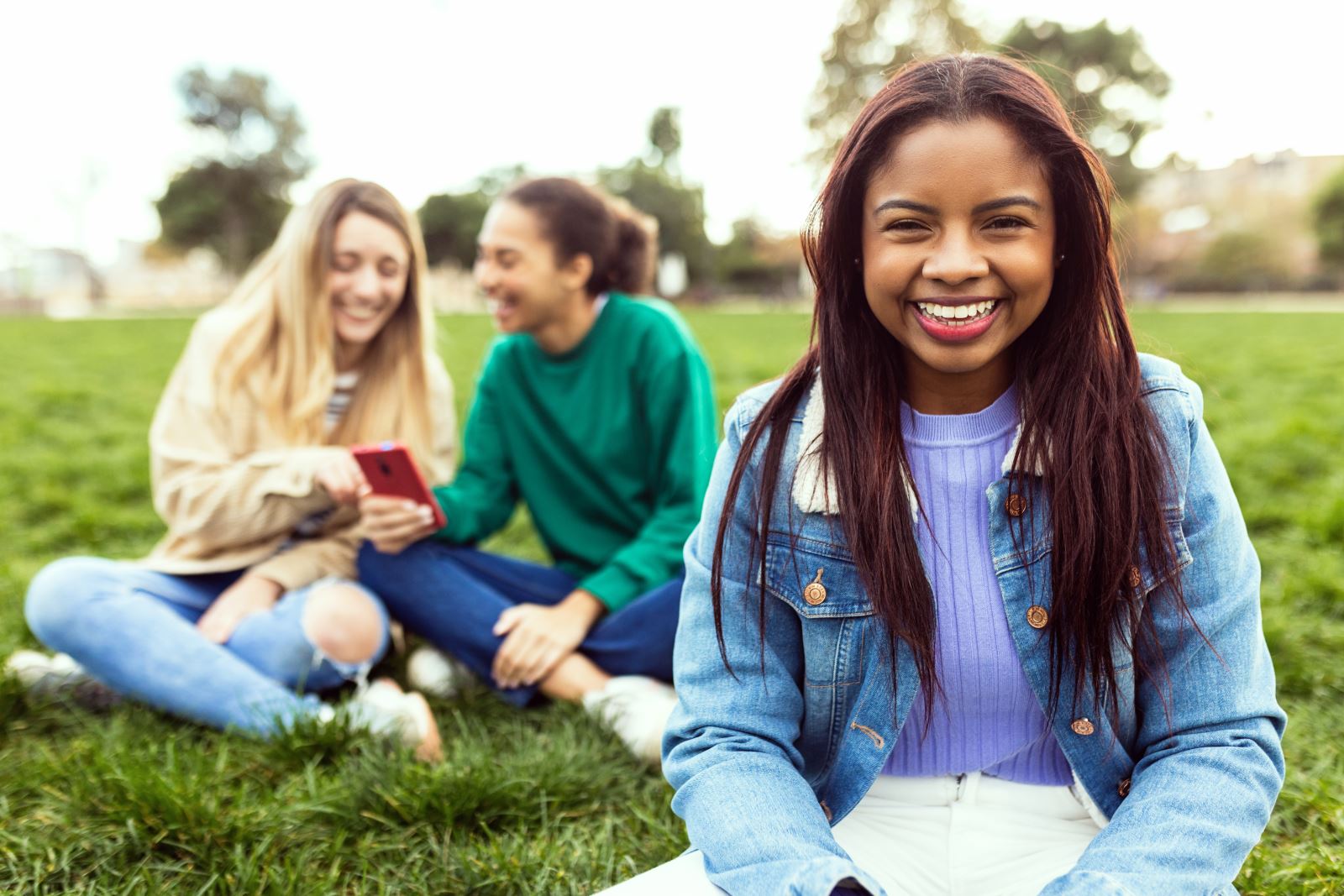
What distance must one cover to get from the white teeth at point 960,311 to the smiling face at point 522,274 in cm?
175

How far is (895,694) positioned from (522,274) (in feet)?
6.22

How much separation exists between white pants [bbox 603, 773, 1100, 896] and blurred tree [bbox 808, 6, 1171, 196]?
89.0 feet

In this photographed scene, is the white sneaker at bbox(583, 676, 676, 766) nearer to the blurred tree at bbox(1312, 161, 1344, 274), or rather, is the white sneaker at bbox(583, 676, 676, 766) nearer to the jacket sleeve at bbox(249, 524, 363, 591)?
the jacket sleeve at bbox(249, 524, 363, 591)

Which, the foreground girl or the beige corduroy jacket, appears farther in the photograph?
the beige corduroy jacket

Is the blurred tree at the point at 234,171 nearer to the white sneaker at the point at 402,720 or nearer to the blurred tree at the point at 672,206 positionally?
the blurred tree at the point at 672,206

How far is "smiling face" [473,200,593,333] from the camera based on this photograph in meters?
3.02

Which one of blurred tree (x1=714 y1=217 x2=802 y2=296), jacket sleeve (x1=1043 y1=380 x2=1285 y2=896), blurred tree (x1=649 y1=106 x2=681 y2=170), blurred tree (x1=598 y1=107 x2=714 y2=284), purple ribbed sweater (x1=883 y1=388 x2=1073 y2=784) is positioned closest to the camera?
jacket sleeve (x1=1043 y1=380 x2=1285 y2=896)

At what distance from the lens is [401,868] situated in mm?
1977

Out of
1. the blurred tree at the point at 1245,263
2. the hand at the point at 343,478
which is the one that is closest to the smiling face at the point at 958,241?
the hand at the point at 343,478

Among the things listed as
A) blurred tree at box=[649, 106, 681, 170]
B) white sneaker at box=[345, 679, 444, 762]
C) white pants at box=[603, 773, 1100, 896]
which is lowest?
white sneaker at box=[345, 679, 444, 762]

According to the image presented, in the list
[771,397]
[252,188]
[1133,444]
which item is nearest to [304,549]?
[771,397]

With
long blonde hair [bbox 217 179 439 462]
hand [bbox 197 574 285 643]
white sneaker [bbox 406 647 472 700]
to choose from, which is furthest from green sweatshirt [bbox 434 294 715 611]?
hand [bbox 197 574 285 643]

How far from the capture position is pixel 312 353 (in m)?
3.04

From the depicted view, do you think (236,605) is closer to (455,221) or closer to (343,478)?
(343,478)
